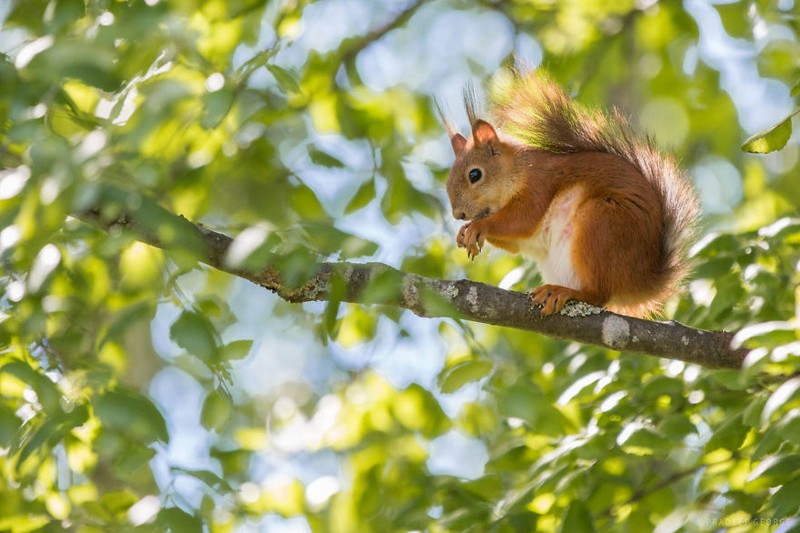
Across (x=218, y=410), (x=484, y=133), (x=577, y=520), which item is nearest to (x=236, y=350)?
(x=218, y=410)

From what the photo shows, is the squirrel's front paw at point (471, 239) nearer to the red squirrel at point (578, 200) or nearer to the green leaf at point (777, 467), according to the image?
the red squirrel at point (578, 200)

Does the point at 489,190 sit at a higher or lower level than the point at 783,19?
lower

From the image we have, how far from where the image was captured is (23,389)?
2.41 meters

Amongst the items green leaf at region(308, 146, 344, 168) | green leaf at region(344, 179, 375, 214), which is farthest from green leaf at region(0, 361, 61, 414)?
green leaf at region(344, 179, 375, 214)

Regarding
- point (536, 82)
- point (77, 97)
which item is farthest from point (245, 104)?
point (536, 82)

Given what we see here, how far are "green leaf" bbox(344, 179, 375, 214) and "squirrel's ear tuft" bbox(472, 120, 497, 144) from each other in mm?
461

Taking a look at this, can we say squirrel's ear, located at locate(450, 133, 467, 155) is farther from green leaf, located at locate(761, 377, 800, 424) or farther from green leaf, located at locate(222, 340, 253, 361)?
green leaf, located at locate(761, 377, 800, 424)

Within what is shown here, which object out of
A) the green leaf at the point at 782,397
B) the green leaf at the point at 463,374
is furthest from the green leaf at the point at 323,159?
the green leaf at the point at 782,397

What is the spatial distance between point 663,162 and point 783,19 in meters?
1.17

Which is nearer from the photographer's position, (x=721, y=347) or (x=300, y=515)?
(x=721, y=347)

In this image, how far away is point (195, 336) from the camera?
5.90ft

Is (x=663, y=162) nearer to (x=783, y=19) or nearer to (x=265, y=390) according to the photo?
(x=783, y=19)

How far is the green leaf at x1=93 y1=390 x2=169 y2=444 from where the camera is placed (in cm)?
171

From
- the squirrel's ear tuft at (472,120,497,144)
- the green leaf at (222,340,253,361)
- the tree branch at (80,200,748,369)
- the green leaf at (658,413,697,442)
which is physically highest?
the green leaf at (222,340,253,361)
